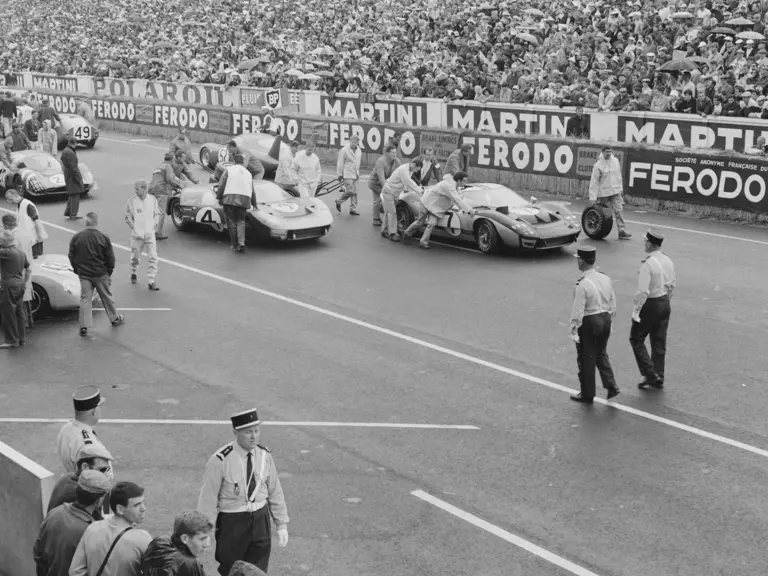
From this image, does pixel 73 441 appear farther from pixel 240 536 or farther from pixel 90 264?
pixel 90 264

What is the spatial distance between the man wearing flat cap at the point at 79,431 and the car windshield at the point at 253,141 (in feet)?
68.6

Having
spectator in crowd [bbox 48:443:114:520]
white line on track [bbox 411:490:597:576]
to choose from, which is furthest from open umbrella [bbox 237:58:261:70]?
spectator in crowd [bbox 48:443:114:520]

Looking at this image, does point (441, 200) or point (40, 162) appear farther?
point (40, 162)

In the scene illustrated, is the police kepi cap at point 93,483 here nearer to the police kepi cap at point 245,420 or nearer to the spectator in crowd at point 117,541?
the spectator in crowd at point 117,541

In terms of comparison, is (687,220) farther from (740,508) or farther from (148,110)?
(148,110)

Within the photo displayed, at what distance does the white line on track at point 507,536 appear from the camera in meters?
7.86

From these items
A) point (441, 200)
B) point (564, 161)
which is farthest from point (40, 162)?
point (564, 161)

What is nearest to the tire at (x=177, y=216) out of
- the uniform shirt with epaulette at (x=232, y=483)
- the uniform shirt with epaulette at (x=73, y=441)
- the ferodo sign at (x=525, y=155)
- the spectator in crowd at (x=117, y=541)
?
the ferodo sign at (x=525, y=155)

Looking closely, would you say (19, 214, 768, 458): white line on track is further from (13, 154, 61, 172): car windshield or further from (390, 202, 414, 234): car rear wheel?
(13, 154, 61, 172): car windshield

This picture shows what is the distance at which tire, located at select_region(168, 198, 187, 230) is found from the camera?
68.6 ft

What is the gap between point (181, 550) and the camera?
5750mm

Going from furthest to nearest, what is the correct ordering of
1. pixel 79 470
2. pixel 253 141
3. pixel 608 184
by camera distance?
pixel 253 141 → pixel 608 184 → pixel 79 470

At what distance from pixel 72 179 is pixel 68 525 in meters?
16.7

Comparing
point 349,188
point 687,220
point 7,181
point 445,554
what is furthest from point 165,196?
point 445,554
